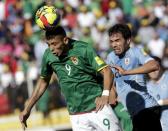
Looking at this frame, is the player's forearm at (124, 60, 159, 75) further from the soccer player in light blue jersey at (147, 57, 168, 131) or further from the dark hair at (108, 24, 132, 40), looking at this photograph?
the soccer player in light blue jersey at (147, 57, 168, 131)

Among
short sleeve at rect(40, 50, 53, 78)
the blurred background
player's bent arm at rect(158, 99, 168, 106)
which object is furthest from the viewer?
the blurred background

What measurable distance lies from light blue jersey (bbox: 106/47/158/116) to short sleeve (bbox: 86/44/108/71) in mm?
1080

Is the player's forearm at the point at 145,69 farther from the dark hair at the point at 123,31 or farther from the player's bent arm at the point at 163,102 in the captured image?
the player's bent arm at the point at 163,102

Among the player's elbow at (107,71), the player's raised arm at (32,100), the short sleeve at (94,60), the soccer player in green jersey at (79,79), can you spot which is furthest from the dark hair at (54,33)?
the player's raised arm at (32,100)

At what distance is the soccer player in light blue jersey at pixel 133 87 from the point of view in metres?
8.25

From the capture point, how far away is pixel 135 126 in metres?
8.44

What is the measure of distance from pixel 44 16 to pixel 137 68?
138cm

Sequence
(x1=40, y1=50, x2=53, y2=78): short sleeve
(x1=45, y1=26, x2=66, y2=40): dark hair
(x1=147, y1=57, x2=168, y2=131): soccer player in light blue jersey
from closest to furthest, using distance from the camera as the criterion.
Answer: (x1=45, y1=26, x2=66, y2=40): dark hair < (x1=40, y1=50, x2=53, y2=78): short sleeve < (x1=147, y1=57, x2=168, y2=131): soccer player in light blue jersey

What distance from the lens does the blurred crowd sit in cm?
1454

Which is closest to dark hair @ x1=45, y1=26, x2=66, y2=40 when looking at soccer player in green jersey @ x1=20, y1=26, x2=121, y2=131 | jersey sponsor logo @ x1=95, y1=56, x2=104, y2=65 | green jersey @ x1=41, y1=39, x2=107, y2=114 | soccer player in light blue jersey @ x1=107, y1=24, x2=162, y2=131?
soccer player in green jersey @ x1=20, y1=26, x2=121, y2=131

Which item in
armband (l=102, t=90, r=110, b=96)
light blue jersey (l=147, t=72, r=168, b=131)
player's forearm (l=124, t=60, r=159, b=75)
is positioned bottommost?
light blue jersey (l=147, t=72, r=168, b=131)

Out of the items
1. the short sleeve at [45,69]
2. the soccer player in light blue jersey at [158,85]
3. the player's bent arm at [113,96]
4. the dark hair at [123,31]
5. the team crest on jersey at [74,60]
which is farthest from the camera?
the soccer player in light blue jersey at [158,85]

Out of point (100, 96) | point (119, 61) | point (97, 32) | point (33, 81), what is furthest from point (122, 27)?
point (97, 32)

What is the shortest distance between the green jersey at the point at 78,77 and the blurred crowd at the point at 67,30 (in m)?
6.62
